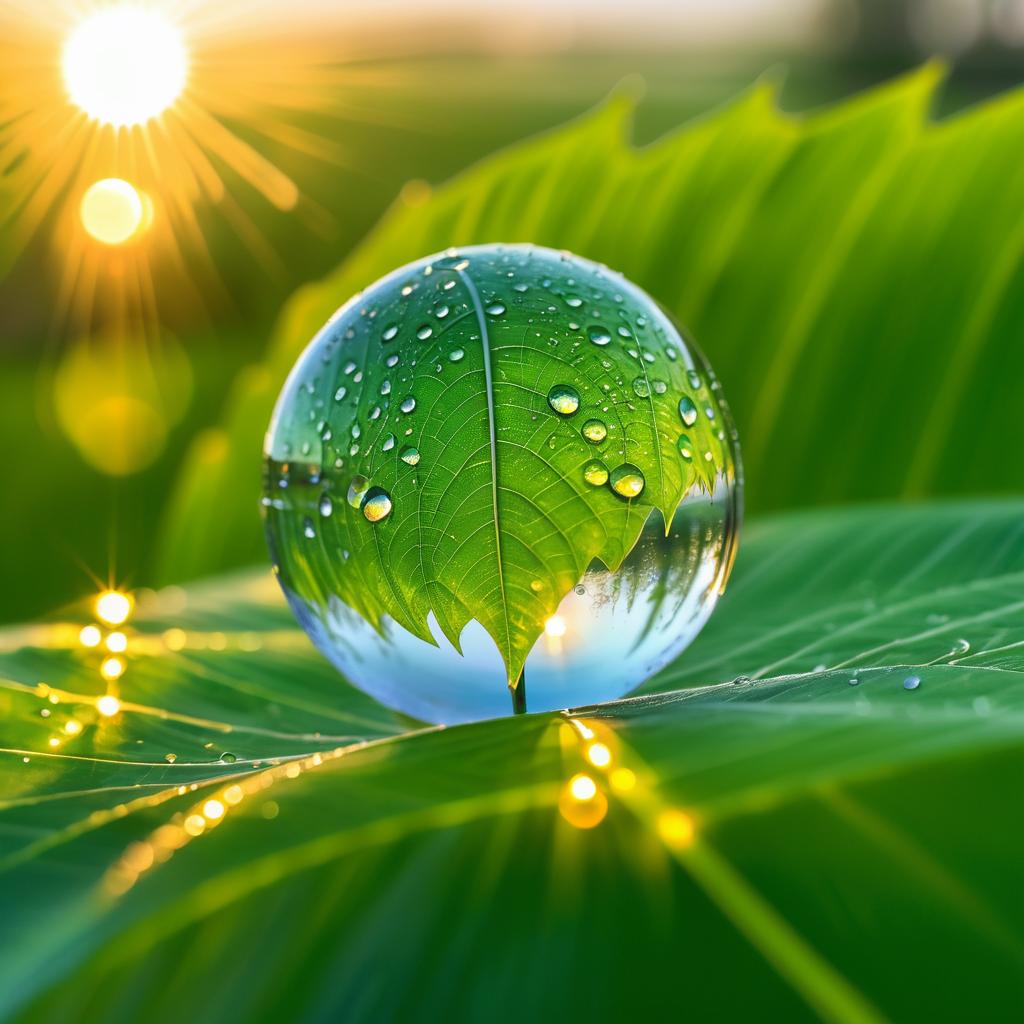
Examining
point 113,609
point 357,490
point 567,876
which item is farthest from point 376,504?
point 113,609

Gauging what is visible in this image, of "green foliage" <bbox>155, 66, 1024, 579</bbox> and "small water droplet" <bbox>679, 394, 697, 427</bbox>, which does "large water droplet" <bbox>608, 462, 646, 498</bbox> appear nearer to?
"small water droplet" <bbox>679, 394, 697, 427</bbox>

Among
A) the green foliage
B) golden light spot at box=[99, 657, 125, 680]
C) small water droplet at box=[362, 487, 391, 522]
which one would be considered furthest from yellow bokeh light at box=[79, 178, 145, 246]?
small water droplet at box=[362, 487, 391, 522]

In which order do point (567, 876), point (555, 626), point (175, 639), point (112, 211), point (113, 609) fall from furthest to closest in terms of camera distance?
point (112, 211)
point (113, 609)
point (175, 639)
point (555, 626)
point (567, 876)

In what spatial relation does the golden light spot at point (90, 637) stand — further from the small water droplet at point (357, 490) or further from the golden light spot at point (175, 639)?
the small water droplet at point (357, 490)

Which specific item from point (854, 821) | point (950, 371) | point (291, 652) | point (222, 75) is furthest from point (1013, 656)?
point (222, 75)

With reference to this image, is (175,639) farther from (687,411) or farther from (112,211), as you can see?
(112,211)

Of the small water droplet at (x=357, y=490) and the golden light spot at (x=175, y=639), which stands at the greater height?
the golden light spot at (x=175, y=639)

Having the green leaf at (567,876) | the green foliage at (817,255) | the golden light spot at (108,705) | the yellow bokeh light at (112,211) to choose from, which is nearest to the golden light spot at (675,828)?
the green leaf at (567,876)

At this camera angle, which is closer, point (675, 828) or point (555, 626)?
point (675, 828)
